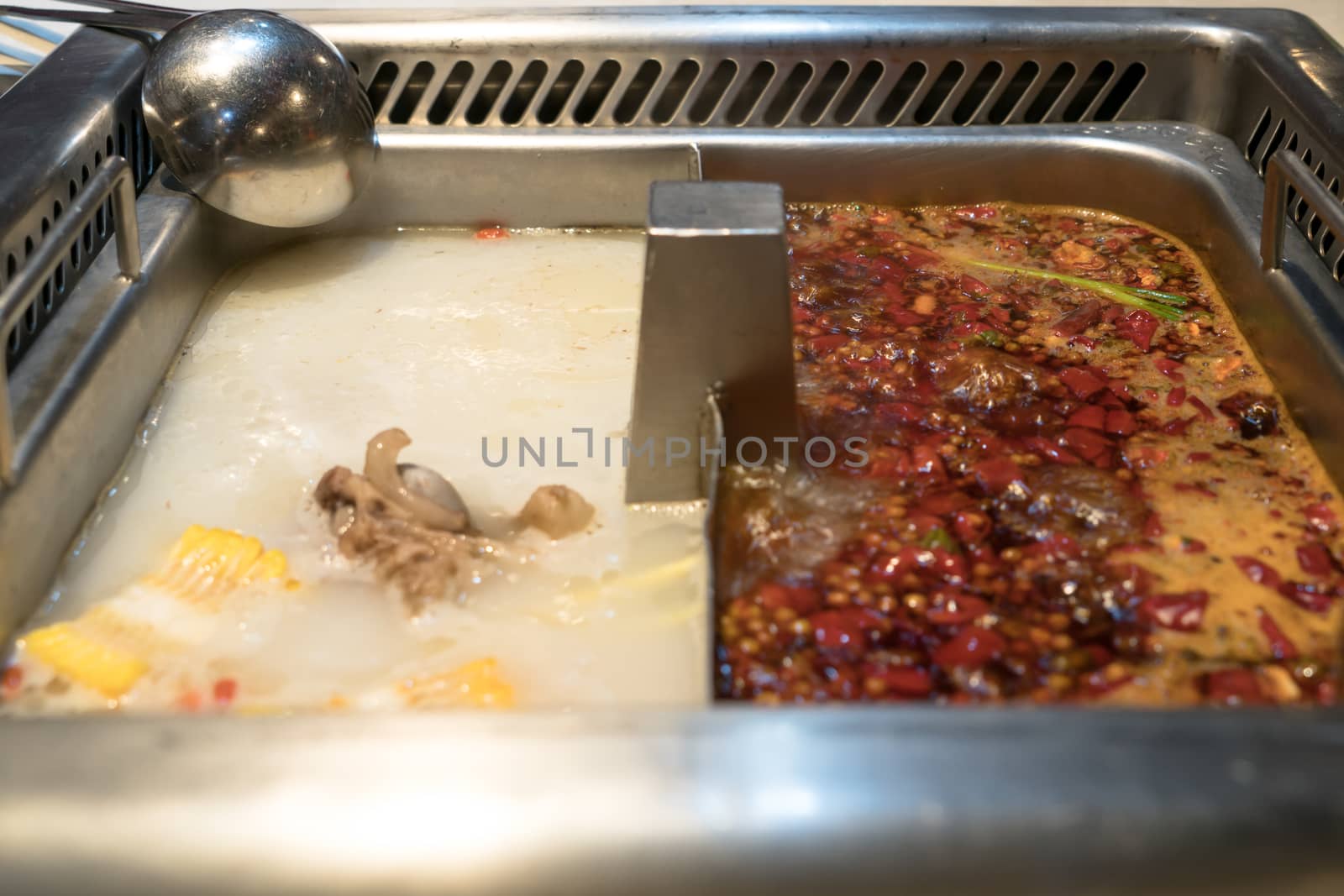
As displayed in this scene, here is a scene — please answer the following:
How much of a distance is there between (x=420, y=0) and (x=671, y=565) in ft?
6.55

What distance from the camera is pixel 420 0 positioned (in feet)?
9.42

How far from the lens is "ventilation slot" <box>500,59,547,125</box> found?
7.39 ft

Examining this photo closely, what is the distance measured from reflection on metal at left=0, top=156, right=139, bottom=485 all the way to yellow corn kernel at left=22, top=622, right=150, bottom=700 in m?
0.20

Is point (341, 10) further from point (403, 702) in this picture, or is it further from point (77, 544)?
point (403, 702)

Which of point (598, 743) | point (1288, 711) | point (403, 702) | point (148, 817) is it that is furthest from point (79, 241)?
point (1288, 711)

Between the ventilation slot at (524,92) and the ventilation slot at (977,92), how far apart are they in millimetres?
848

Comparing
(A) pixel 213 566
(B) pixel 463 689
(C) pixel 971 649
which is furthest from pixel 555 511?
(C) pixel 971 649

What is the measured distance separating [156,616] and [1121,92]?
2050 mm

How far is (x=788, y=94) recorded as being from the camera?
7.46 ft

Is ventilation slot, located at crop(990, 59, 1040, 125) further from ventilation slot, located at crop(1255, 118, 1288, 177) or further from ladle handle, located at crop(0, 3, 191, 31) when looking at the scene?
ladle handle, located at crop(0, 3, 191, 31)

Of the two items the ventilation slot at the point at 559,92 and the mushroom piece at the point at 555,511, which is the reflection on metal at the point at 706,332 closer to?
the mushroom piece at the point at 555,511

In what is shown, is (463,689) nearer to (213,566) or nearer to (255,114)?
(213,566)

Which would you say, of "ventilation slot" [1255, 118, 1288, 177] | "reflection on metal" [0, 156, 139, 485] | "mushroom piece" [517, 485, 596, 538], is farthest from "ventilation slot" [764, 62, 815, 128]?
"reflection on metal" [0, 156, 139, 485]

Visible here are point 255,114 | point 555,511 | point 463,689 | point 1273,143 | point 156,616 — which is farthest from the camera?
point 1273,143
